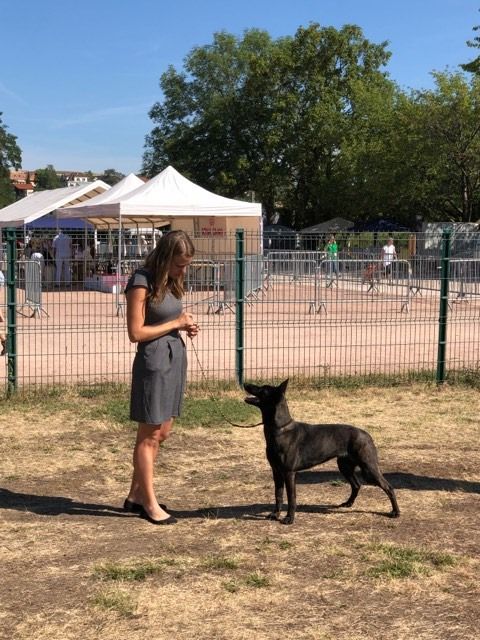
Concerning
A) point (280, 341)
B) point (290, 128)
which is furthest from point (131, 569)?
point (290, 128)

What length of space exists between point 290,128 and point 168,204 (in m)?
30.1

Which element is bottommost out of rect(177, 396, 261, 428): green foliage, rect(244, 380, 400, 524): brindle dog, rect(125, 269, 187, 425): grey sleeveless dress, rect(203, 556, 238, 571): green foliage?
rect(203, 556, 238, 571): green foliage

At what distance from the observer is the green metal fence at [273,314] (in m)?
9.20

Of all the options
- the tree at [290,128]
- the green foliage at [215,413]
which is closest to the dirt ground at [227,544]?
the green foliage at [215,413]

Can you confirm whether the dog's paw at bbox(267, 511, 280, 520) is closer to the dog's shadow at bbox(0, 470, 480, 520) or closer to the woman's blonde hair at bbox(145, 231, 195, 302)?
the dog's shadow at bbox(0, 470, 480, 520)

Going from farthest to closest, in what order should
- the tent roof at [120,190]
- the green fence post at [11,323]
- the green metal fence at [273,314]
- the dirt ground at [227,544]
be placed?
1. the tent roof at [120,190]
2. the green metal fence at [273,314]
3. the green fence post at [11,323]
4. the dirt ground at [227,544]

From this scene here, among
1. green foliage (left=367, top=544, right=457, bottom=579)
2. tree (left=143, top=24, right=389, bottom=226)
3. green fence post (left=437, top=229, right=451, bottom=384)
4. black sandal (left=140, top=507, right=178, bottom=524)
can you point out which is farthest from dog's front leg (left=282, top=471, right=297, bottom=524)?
tree (left=143, top=24, right=389, bottom=226)

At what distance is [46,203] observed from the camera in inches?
1093

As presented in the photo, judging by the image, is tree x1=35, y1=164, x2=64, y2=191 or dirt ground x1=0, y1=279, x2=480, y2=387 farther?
tree x1=35, y1=164, x2=64, y2=191

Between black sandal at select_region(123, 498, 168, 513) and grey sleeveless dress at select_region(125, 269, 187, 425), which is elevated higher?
grey sleeveless dress at select_region(125, 269, 187, 425)

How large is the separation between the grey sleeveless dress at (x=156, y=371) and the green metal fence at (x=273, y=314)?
3831 millimetres

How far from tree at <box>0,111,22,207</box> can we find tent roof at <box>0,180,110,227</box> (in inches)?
1845

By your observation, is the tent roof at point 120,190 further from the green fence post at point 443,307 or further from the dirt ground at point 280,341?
the green fence post at point 443,307

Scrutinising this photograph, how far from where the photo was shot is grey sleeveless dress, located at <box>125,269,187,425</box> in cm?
450
